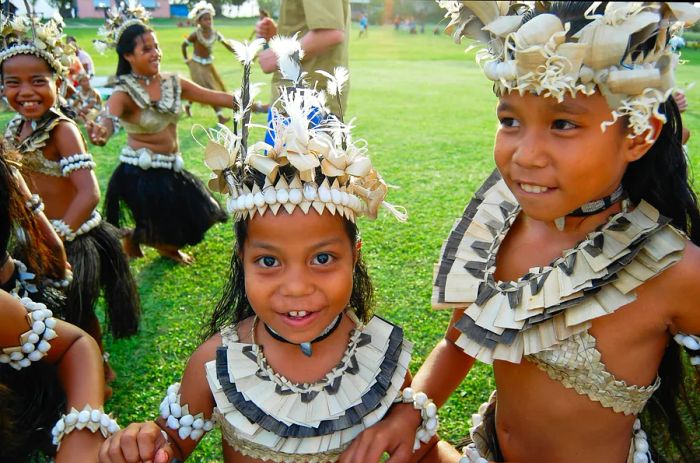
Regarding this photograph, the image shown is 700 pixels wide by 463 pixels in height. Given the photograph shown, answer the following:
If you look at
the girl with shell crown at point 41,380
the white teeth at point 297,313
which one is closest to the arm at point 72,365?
the girl with shell crown at point 41,380

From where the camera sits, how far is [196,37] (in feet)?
34.0

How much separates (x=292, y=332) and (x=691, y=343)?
40.6 inches

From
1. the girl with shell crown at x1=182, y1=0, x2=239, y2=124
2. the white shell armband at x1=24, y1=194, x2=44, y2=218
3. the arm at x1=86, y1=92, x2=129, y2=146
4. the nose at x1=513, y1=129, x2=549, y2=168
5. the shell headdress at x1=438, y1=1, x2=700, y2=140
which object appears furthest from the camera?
the girl with shell crown at x1=182, y1=0, x2=239, y2=124

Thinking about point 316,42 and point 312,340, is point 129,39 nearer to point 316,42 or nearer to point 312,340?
point 316,42

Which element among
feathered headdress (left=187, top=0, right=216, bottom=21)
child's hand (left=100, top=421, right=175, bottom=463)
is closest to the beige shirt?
child's hand (left=100, top=421, right=175, bottom=463)

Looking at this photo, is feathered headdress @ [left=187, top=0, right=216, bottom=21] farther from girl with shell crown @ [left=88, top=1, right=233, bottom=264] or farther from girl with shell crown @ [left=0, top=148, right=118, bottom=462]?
girl with shell crown @ [left=0, top=148, right=118, bottom=462]

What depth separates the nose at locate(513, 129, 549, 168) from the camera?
4.65ft

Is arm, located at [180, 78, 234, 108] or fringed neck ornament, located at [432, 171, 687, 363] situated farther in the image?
arm, located at [180, 78, 234, 108]

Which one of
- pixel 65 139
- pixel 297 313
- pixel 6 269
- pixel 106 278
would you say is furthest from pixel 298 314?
pixel 106 278

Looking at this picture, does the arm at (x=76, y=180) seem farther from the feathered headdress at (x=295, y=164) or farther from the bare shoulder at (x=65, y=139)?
the feathered headdress at (x=295, y=164)

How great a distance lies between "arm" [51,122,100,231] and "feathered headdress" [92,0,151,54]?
1563 millimetres

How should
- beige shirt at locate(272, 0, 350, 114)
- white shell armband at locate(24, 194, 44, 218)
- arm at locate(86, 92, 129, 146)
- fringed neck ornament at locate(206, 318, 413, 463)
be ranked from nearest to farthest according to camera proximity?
1. fringed neck ornament at locate(206, 318, 413, 463)
2. white shell armband at locate(24, 194, 44, 218)
3. beige shirt at locate(272, 0, 350, 114)
4. arm at locate(86, 92, 129, 146)

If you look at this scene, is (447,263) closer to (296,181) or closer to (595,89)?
(296,181)

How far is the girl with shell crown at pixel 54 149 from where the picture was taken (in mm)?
3139
